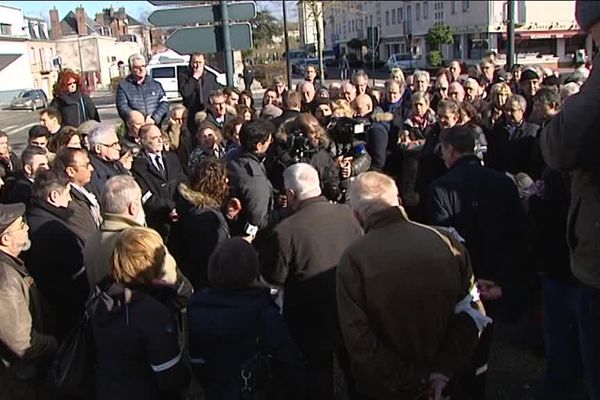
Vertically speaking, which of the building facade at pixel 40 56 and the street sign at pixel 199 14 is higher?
the building facade at pixel 40 56

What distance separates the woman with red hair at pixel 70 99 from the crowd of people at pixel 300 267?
8.28 feet

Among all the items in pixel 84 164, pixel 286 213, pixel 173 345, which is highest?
pixel 84 164

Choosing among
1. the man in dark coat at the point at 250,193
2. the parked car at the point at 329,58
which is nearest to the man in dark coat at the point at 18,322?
the man in dark coat at the point at 250,193

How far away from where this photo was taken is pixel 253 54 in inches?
1534

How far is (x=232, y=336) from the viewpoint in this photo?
309cm

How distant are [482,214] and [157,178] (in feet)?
9.68

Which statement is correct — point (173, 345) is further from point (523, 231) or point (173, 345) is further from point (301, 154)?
point (301, 154)

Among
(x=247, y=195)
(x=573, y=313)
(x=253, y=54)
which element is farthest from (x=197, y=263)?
(x=253, y=54)

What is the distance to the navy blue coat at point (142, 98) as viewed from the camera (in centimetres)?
793

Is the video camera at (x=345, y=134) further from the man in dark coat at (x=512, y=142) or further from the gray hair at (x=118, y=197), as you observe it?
the gray hair at (x=118, y=197)

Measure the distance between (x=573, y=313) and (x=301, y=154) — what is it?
258cm

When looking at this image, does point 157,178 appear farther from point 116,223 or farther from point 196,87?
point 196,87

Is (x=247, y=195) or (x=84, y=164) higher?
(x=84, y=164)

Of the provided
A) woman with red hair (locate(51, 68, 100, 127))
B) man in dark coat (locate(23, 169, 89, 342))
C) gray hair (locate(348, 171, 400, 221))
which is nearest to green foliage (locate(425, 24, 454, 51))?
woman with red hair (locate(51, 68, 100, 127))
